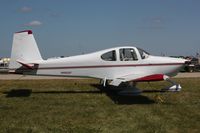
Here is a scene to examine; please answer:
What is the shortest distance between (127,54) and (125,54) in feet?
0.27

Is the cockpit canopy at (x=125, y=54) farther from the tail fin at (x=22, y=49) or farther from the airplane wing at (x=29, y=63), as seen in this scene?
the tail fin at (x=22, y=49)

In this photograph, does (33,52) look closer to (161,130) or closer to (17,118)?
(17,118)

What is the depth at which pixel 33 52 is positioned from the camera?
1380 centimetres

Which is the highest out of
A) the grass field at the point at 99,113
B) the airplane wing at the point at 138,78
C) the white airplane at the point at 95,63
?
the white airplane at the point at 95,63

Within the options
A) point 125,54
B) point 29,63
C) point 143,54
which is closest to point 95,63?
point 125,54

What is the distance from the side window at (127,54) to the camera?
13.9 metres

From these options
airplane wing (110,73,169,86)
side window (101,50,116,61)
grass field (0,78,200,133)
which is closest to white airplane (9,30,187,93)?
side window (101,50,116,61)

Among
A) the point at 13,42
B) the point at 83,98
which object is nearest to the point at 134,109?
the point at 83,98

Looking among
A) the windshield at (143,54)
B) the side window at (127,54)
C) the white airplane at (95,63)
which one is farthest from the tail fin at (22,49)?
the windshield at (143,54)

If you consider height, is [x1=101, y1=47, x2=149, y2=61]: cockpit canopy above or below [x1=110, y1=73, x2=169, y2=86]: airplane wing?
above

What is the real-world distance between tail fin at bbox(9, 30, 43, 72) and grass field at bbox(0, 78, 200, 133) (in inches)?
55.2

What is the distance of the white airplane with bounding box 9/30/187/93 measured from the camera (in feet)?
44.5

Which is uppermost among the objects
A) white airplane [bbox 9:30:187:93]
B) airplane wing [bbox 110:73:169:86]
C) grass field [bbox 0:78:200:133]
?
white airplane [bbox 9:30:187:93]

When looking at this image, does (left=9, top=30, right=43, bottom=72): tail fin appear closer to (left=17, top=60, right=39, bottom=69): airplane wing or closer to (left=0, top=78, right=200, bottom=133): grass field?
(left=17, top=60, right=39, bottom=69): airplane wing
